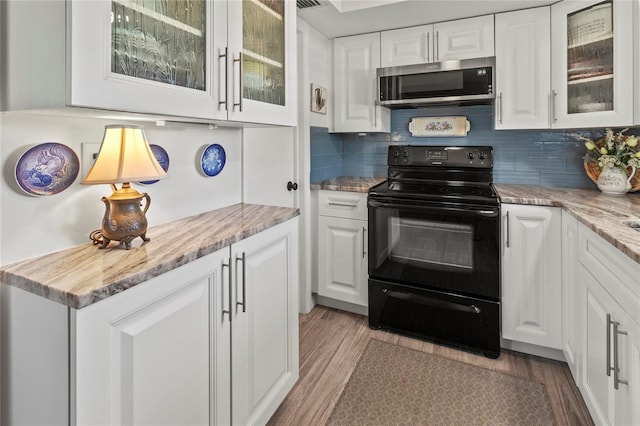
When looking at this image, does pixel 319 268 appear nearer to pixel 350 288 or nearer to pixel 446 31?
pixel 350 288

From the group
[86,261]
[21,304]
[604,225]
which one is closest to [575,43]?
[604,225]

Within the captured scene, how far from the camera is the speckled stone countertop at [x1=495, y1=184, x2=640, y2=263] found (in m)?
1.22

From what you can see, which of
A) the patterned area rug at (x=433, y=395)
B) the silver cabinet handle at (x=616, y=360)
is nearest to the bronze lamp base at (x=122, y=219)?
the patterned area rug at (x=433, y=395)

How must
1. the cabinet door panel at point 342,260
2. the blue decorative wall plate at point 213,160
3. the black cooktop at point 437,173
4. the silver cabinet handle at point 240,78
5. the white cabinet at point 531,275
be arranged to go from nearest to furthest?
the silver cabinet handle at point 240,78
the blue decorative wall plate at point 213,160
the white cabinet at point 531,275
the black cooktop at point 437,173
the cabinet door panel at point 342,260

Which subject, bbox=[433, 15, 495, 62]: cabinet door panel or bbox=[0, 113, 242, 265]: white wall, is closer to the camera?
bbox=[0, 113, 242, 265]: white wall

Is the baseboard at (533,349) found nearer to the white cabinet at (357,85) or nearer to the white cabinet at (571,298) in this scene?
the white cabinet at (571,298)

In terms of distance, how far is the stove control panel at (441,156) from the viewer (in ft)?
8.41

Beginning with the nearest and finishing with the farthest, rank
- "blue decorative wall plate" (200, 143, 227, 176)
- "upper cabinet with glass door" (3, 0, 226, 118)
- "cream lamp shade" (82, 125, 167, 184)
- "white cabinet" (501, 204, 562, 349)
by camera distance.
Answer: "upper cabinet with glass door" (3, 0, 226, 118), "cream lamp shade" (82, 125, 167, 184), "blue decorative wall plate" (200, 143, 227, 176), "white cabinet" (501, 204, 562, 349)

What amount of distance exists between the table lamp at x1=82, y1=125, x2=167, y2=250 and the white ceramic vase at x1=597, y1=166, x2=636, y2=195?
7.98 feet

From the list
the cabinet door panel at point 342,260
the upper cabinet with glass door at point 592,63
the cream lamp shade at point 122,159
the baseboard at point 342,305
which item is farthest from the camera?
the baseboard at point 342,305

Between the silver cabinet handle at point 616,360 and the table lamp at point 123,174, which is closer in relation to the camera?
the table lamp at point 123,174

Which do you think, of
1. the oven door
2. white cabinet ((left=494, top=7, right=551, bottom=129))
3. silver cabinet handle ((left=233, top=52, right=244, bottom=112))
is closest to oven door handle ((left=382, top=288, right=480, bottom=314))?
the oven door

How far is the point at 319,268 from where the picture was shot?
2.78 metres

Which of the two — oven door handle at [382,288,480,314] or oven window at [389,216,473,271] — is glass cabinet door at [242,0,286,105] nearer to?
oven window at [389,216,473,271]
